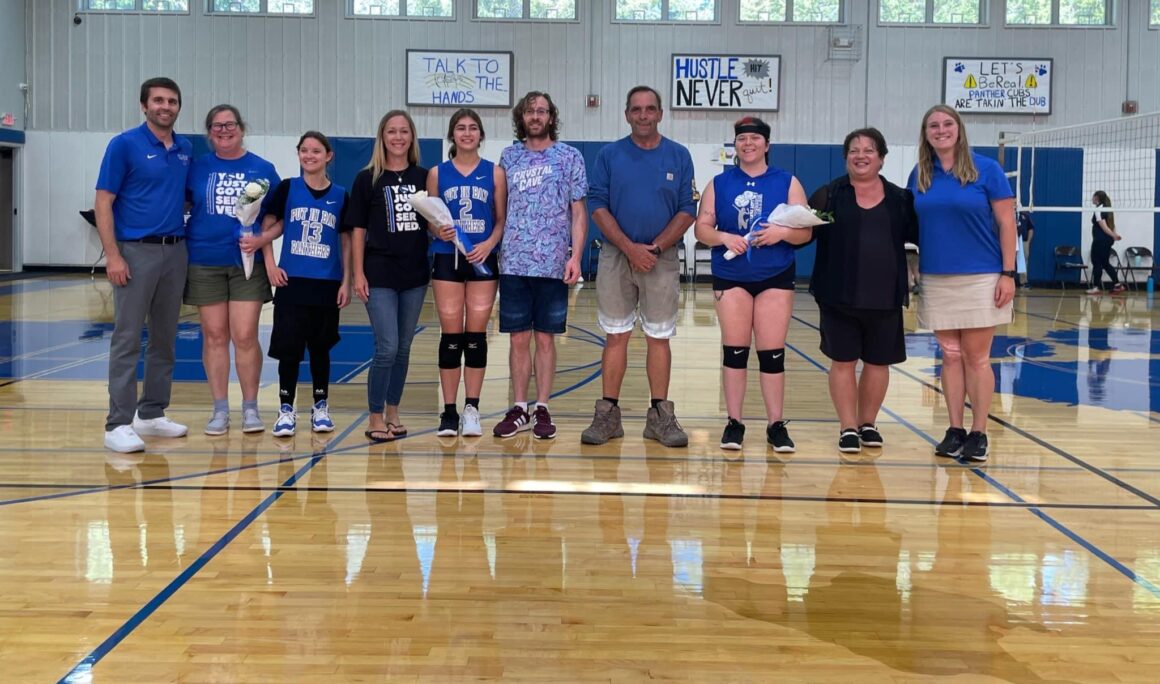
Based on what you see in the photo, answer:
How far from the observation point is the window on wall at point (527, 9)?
64.1 feet

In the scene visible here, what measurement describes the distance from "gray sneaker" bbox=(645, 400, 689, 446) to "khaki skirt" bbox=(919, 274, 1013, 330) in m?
1.27

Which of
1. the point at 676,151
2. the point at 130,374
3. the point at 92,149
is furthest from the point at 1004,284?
the point at 92,149

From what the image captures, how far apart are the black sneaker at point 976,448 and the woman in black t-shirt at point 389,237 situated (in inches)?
104

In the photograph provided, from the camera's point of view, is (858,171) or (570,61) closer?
(858,171)

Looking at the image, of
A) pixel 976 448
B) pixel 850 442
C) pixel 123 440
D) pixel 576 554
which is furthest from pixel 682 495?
pixel 123 440

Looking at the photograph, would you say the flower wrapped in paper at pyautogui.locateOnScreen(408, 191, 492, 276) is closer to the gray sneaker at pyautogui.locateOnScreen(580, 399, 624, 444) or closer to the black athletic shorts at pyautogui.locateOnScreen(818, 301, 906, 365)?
the gray sneaker at pyautogui.locateOnScreen(580, 399, 624, 444)

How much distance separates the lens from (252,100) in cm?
1955

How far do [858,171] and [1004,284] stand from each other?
83cm

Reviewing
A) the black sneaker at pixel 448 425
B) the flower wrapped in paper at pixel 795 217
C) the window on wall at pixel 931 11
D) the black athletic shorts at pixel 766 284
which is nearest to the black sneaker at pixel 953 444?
the black athletic shorts at pixel 766 284

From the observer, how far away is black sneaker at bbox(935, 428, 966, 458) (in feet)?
17.0

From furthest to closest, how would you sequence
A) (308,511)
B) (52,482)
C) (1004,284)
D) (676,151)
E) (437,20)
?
(437,20) < (676,151) < (1004,284) < (52,482) < (308,511)

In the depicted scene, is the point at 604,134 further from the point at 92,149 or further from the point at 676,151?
the point at 676,151

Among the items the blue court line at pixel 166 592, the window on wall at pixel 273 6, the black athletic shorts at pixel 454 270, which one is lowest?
the blue court line at pixel 166 592

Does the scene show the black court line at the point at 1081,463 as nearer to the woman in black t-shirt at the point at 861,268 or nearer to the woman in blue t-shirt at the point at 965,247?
the woman in blue t-shirt at the point at 965,247
